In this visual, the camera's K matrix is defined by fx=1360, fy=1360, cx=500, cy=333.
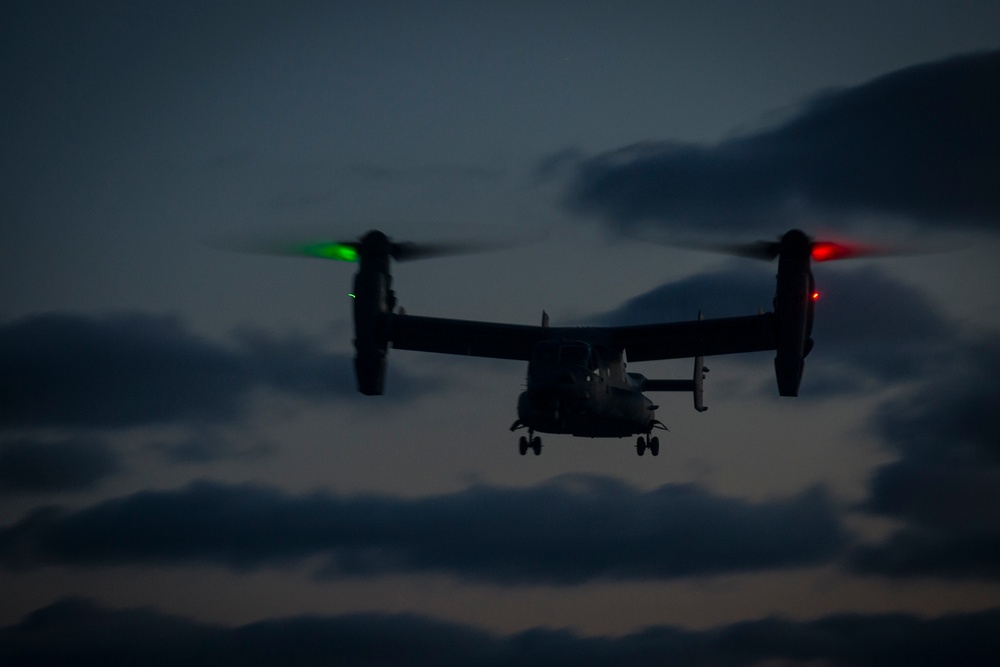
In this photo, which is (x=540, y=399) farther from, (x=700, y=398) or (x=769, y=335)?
(x=700, y=398)

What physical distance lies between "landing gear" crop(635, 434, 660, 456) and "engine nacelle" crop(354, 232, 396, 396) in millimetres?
9535

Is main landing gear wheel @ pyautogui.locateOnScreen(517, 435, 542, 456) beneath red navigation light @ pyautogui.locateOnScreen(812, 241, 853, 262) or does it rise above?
beneath

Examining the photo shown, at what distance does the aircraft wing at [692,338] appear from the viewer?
4631cm

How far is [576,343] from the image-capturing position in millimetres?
40719

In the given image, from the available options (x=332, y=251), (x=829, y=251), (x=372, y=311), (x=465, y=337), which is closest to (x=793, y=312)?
(x=829, y=251)

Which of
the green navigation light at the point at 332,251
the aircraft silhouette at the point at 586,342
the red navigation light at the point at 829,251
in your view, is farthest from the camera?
the green navigation light at the point at 332,251

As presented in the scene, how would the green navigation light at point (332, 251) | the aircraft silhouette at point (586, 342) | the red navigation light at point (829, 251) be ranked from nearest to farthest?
the aircraft silhouette at point (586, 342)
the red navigation light at point (829, 251)
the green navigation light at point (332, 251)

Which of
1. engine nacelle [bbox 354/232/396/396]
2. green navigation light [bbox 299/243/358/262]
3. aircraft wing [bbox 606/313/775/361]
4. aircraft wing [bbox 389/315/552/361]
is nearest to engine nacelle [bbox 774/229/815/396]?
aircraft wing [bbox 606/313/775/361]

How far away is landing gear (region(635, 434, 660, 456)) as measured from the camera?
48.4 meters

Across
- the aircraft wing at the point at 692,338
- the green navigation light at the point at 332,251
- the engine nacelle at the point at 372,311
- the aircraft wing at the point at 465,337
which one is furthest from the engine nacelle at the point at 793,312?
the green navigation light at the point at 332,251

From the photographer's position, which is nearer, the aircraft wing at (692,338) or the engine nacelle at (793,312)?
the engine nacelle at (793,312)

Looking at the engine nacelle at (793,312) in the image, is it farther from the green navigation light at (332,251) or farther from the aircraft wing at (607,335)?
the green navigation light at (332,251)

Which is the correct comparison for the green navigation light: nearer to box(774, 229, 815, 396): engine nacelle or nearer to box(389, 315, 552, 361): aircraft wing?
box(389, 315, 552, 361): aircraft wing

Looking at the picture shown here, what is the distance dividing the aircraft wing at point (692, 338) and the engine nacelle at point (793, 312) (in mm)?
3700
